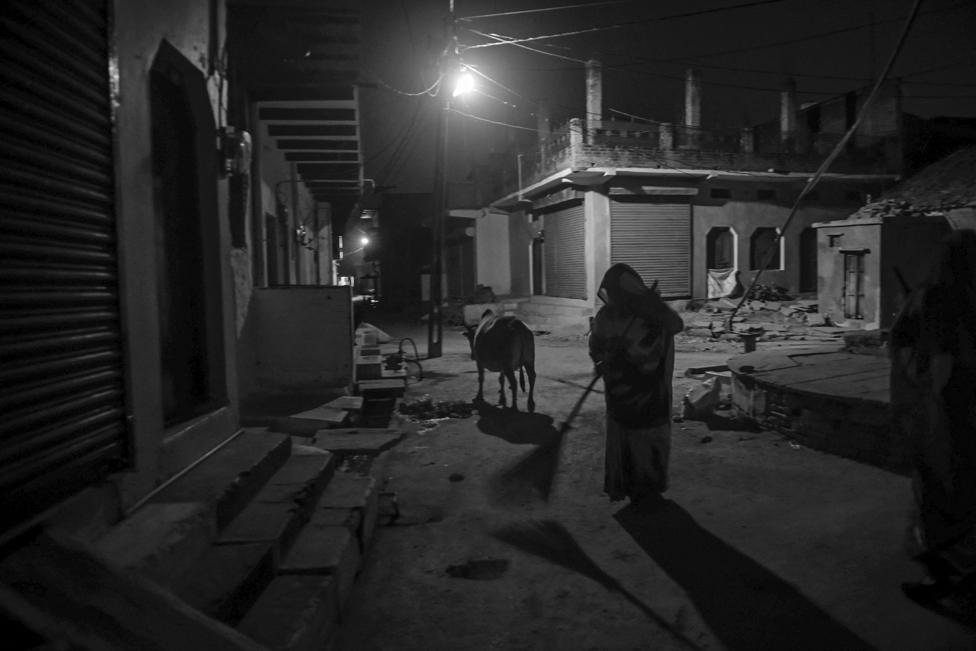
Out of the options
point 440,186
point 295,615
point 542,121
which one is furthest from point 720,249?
point 295,615

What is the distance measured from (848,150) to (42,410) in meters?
25.7

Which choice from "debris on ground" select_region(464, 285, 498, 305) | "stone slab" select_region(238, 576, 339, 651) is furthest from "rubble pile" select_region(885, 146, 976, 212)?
"stone slab" select_region(238, 576, 339, 651)

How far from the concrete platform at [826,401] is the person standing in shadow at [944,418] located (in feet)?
6.71

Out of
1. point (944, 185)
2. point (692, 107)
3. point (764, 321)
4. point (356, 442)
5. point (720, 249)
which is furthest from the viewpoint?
point (720, 249)

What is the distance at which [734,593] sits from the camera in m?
3.67

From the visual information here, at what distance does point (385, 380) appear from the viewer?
31.5 feet

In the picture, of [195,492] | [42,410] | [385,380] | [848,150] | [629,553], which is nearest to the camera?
[42,410]

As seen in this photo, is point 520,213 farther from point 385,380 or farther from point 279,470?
point 279,470

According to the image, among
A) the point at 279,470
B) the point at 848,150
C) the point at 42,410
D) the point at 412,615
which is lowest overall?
the point at 412,615

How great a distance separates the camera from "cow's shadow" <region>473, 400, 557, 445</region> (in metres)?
7.37

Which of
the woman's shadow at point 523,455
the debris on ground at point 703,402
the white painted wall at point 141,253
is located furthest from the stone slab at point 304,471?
the debris on ground at point 703,402

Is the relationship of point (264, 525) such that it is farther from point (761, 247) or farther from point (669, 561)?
point (761, 247)

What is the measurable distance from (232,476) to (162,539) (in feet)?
3.34

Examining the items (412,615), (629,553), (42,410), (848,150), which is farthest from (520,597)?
(848,150)
